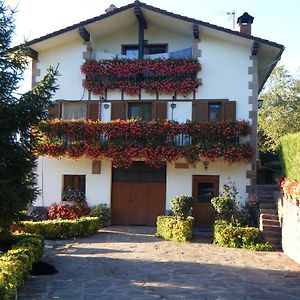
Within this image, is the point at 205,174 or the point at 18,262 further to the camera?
the point at 205,174

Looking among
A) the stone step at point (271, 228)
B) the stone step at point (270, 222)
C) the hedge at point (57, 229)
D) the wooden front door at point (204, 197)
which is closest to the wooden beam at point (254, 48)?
the wooden front door at point (204, 197)

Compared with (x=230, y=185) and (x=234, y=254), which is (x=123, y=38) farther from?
(x=234, y=254)

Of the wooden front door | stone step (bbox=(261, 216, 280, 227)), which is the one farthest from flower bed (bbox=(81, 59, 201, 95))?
stone step (bbox=(261, 216, 280, 227))

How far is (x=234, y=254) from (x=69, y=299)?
6526 mm

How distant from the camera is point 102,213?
60.6 feet

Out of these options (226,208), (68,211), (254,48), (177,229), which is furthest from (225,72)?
(68,211)

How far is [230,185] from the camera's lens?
18172mm

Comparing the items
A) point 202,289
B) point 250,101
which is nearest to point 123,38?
point 250,101

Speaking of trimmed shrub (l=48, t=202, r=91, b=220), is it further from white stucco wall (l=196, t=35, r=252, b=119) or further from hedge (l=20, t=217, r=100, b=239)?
white stucco wall (l=196, t=35, r=252, b=119)

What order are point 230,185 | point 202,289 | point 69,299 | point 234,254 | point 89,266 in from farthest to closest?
point 230,185 < point 234,254 < point 89,266 < point 202,289 < point 69,299

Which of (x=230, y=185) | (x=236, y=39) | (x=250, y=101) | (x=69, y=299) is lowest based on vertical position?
(x=69, y=299)

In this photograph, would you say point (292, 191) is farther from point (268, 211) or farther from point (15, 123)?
point (15, 123)

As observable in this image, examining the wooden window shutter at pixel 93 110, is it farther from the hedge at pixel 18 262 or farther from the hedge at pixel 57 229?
the hedge at pixel 18 262

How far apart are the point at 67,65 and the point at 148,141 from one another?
5.27 m
